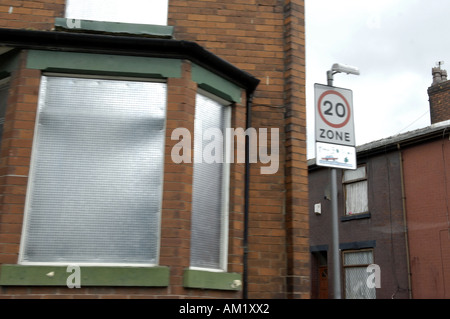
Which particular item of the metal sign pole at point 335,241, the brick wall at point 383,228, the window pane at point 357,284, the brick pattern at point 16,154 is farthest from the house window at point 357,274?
the brick pattern at point 16,154

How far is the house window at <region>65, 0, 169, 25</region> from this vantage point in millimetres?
6043

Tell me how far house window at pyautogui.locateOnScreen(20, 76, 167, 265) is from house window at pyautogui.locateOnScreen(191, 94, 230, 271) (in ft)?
1.45

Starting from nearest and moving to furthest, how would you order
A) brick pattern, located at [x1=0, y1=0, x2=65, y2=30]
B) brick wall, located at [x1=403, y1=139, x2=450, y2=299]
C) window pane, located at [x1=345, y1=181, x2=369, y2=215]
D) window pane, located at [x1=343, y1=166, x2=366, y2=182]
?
1. brick pattern, located at [x1=0, y1=0, x2=65, y2=30]
2. brick wall, located at [x1=403, y1=139, x2=450, y2=299]
3. window pane, located at [x1=345, y1=181, x2=369, y2=215]
4. window pane, located at [x1=343, y1=166, x2=366, y2=182]

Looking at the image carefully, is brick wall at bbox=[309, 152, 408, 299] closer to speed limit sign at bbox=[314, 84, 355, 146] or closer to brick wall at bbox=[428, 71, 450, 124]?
brick wall at bbox=[428, 71, 450, 124]

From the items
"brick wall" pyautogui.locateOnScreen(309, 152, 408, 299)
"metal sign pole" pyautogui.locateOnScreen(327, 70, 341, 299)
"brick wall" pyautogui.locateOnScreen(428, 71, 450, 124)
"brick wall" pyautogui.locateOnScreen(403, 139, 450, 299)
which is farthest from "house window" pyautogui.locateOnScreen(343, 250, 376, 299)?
"metal sign pole" pyautogui.locateOnScreen(327, 70, 341, 299)

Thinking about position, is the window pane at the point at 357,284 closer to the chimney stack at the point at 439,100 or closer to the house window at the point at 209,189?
the chimney stack at the point at 439,100

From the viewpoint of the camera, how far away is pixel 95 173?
16.6 feet

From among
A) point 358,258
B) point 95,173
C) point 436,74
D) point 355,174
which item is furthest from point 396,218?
point 95,173

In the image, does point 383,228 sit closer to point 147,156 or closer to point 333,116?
point 333,116

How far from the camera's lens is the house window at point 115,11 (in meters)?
6.04

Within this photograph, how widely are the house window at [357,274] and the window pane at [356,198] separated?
1.32 metres
